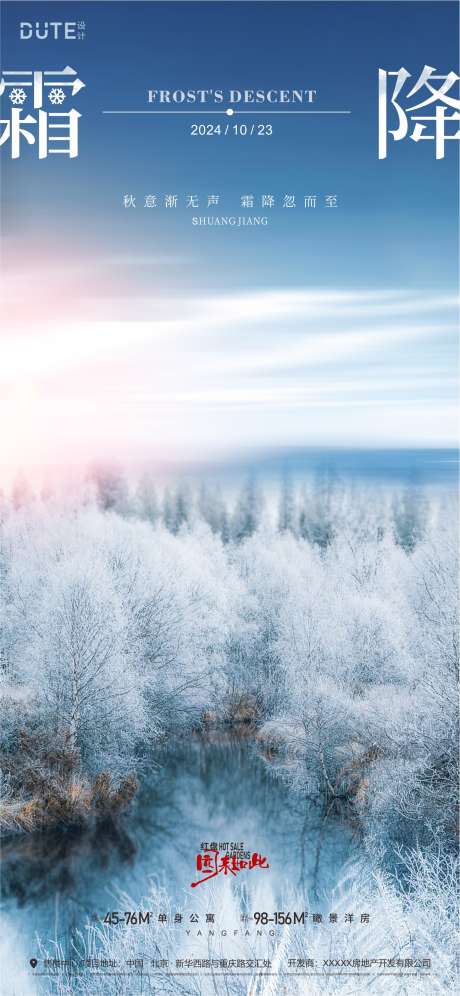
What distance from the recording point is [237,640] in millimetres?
5531

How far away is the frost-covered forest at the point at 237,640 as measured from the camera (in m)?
5.02

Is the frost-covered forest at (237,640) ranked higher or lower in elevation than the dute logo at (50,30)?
lower

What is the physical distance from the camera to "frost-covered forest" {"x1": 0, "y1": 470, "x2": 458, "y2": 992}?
502cm

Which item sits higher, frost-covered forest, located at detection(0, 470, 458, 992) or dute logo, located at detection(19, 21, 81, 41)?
dute logo, located at detection(19, 21, 81, 41)

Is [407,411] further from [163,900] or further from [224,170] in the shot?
[163,900]

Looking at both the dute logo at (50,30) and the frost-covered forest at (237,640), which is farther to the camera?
the frost-covered forest at (237,640)

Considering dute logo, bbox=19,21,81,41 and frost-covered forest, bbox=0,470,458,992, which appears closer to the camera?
dute logo, bbox=19,21,81,41

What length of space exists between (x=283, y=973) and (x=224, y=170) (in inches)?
230

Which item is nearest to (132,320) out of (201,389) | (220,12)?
(201,389)

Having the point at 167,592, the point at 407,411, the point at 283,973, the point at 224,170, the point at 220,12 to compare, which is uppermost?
the point at 220,12

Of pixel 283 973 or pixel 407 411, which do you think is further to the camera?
pixel 407 411

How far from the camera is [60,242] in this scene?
460 centimetres

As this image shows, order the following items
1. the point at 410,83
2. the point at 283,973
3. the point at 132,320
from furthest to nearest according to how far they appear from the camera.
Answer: the point at 132,320, the point at 410,83, the point at 283,973

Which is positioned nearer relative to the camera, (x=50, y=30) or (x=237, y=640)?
(x=50, y=30)
